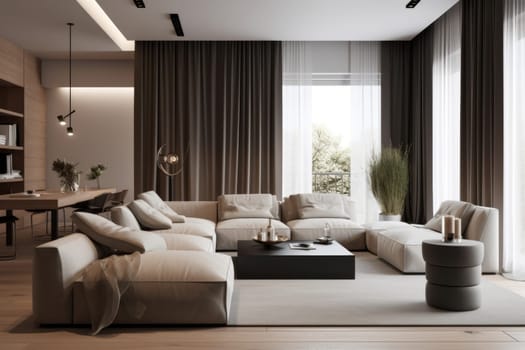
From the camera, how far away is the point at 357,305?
141 inches

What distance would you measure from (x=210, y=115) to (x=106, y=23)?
187 centimetres

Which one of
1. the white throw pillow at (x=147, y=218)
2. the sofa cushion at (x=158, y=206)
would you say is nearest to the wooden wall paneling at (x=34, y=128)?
the sofa cushion at (x=158, y=206)

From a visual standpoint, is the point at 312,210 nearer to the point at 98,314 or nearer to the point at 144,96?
the point at 144,96

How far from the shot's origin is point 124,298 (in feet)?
10.1

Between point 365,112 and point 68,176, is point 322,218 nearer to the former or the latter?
point 365,112

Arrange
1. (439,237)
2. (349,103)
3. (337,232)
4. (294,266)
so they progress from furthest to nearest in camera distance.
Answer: (349,103)
(337,232)
(439,237)
(294,266)

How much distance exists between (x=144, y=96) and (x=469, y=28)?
4.41 meters

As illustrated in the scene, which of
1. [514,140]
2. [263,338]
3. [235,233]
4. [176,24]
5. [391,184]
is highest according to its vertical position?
[176,24]

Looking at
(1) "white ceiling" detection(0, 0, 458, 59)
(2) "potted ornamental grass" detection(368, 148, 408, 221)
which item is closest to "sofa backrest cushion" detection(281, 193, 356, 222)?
(2) "potted ornamental grass" detection(368, 148, 408, 221)

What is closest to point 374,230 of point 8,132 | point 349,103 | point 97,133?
point 349,103

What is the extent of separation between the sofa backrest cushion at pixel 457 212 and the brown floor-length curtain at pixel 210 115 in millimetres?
2848

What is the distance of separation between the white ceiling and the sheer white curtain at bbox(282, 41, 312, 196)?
0.46 meters

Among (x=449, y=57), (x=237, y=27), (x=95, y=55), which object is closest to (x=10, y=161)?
(x=95, y=55)

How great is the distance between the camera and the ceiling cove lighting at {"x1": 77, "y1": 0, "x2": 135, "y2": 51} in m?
6.15
